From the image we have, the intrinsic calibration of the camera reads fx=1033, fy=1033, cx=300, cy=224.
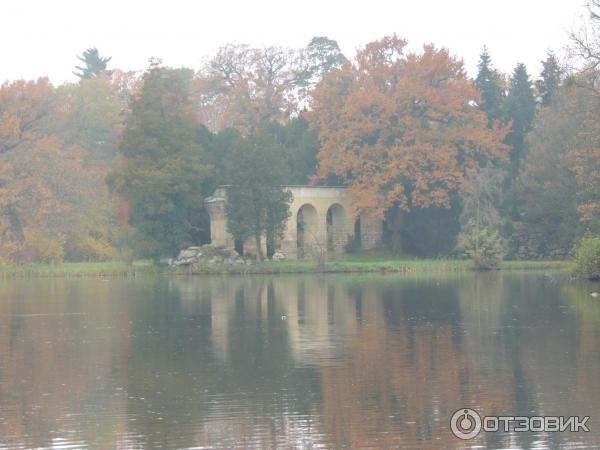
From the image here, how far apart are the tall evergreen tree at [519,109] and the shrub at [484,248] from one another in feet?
36.6

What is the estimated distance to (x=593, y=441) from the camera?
11.6 meters

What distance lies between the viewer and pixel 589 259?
38.8 m

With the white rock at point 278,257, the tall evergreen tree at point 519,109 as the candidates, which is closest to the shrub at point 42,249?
the white rock at point 278,257

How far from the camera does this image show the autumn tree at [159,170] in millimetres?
52903

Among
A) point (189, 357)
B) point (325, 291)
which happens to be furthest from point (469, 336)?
point (325, 291)

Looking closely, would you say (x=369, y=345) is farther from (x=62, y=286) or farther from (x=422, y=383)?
(x=62, y=286)

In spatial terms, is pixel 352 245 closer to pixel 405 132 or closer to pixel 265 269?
pixel 405 132

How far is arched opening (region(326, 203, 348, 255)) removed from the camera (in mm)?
61594

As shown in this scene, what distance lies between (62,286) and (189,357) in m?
25.7

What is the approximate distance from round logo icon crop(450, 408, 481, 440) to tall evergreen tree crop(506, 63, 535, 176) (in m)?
49.4

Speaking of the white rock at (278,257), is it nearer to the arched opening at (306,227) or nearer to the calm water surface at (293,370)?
the arched opening at (306,227)

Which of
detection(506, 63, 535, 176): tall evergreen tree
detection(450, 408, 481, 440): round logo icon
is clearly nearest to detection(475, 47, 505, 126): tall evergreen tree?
detection(506, 63, 535, 176): tall evergreen tree

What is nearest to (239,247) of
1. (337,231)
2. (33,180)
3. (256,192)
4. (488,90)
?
(256,192)

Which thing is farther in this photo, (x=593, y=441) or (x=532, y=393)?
(x=532, y=393)
